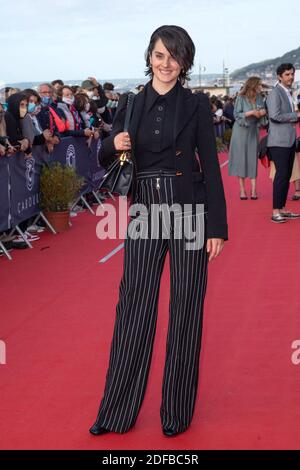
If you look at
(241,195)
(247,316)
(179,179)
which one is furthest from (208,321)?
(241,195)

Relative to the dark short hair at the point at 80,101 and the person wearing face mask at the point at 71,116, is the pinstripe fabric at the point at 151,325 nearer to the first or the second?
the person wearing face mask at the point at 71,116

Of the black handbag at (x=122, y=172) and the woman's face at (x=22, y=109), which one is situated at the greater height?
the black handbag at (x=122, y=172)

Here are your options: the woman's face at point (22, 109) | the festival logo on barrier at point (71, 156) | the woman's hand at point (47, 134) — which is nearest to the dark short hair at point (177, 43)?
the woman's face at point (22, 109)

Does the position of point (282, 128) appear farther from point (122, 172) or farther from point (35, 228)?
point (122, 172)

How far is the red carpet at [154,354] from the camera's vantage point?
446 centimetres

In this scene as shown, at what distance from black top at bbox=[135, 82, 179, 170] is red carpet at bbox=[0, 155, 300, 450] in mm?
1444

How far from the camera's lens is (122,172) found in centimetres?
420

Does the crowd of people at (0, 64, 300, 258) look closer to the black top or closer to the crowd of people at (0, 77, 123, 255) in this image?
the crowd of people at (0, 77, 123, 255)

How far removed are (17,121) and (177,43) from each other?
672cm

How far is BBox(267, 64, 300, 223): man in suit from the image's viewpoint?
35.8 feet

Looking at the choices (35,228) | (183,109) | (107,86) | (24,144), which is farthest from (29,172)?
(107,86)

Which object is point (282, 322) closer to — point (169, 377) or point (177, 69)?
point (169, 377)

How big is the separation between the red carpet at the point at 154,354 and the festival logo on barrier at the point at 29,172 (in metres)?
0.94

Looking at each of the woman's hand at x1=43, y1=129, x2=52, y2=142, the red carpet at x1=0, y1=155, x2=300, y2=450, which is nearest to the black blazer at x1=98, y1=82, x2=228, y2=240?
the red carpet at x1=0, y1=155, x2=300, y2=450
